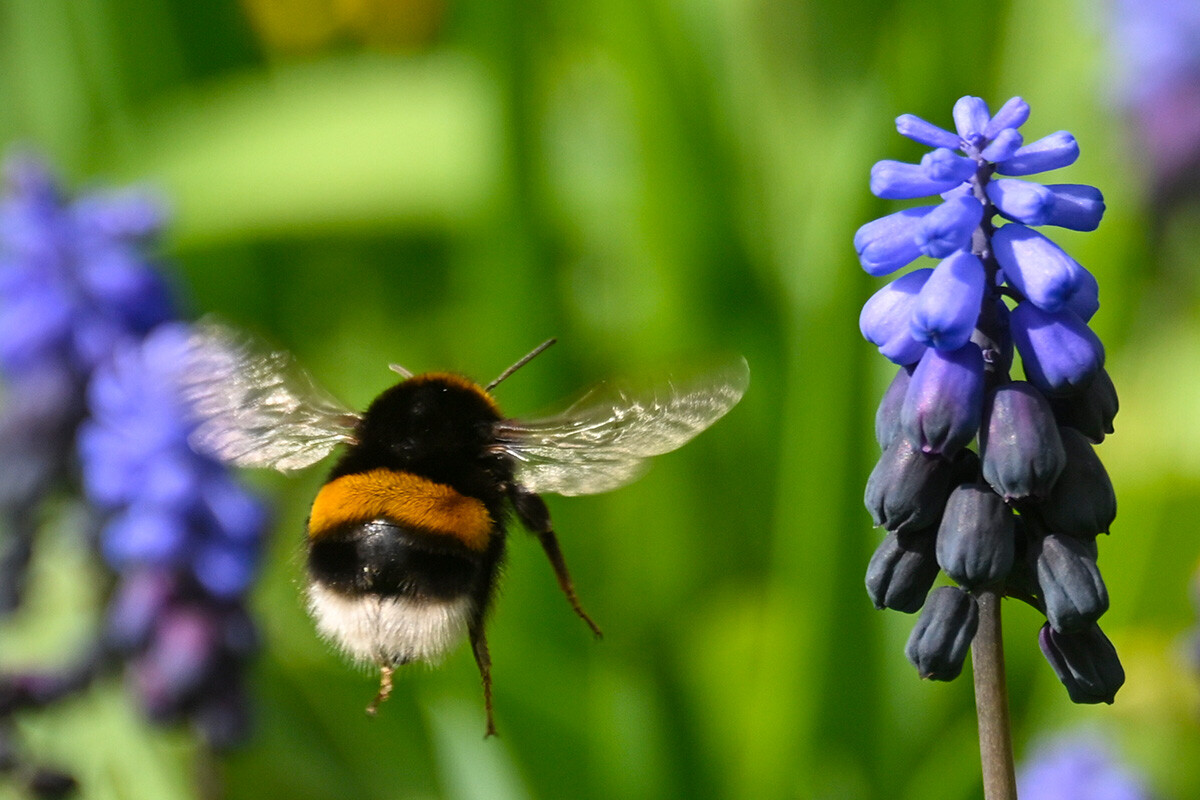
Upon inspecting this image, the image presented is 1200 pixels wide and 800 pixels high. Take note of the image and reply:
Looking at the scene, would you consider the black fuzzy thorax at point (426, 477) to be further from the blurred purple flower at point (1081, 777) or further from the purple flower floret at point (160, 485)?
the blurred purple flower at point (1081, 777)

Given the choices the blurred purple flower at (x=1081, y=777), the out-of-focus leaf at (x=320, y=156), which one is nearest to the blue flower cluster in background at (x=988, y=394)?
the blurred purple flower at (x=1081, y=777)

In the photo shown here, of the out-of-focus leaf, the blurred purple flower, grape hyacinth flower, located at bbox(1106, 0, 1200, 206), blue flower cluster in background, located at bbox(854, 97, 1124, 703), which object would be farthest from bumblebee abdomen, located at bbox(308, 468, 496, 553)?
grape hyacinth flower, located at bbox(1106, 0, 1200, 206)

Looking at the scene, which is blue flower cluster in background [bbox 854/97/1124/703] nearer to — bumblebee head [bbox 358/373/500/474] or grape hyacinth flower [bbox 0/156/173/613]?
bumblebee head [bbox 358/373/500/474]

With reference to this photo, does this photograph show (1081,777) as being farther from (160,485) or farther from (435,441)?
(160,485)

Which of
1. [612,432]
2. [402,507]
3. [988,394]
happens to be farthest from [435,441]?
[988,394]

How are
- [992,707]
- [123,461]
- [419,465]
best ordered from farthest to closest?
[123,461] → [419,465] → [992,707]

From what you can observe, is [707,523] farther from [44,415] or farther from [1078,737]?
[44,415]
